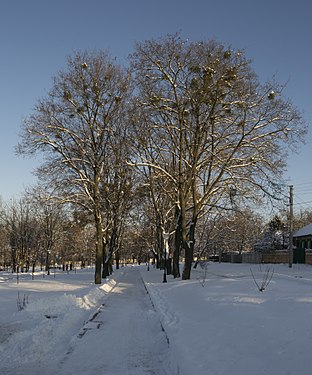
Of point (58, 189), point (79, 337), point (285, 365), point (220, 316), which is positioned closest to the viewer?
point (285, 365)

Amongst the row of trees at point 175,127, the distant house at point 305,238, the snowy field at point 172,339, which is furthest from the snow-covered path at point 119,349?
the distant house at point 305,238

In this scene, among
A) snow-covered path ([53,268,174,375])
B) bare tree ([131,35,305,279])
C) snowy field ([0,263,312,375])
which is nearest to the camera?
snowy field ([0,263,312,375])

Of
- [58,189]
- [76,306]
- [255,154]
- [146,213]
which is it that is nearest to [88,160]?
[58,189]

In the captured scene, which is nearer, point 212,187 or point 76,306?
point 76,306

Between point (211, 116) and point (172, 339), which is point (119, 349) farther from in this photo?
point (211, 116)

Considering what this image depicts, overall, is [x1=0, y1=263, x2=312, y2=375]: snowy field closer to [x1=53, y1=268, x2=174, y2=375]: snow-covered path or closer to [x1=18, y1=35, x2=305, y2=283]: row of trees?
[x1=53, y1=268, x2=174, y2=375]: snow-covered path

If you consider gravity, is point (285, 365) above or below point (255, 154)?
below

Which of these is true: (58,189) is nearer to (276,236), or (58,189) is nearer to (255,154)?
(255,154)

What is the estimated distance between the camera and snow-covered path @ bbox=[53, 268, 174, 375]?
716 cm

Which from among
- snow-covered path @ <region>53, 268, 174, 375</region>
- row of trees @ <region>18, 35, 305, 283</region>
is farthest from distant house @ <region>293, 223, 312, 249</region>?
snow-covered path @ <region>53, 268, 174, 375</region>

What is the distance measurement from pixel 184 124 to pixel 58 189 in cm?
908

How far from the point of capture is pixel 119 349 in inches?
343

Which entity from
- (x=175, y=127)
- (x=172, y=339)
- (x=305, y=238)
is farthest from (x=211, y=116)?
(x=305, y=238)

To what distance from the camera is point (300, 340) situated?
7.18 m
